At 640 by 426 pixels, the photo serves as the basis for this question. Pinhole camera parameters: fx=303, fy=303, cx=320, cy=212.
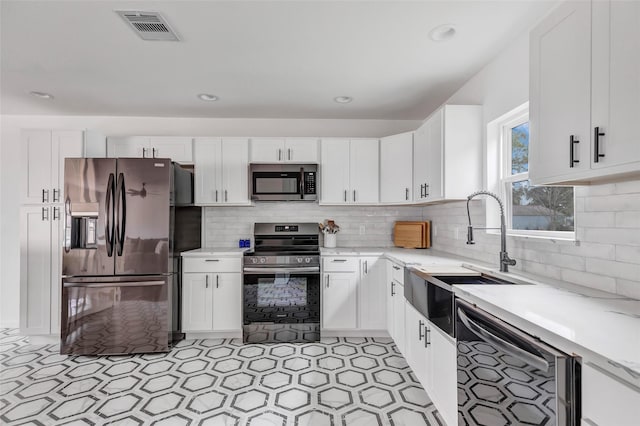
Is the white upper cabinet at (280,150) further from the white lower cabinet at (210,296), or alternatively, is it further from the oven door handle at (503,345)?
the oven door handle at (503,345)

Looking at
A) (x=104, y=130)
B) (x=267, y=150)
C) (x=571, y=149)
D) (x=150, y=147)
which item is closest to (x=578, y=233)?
(x=571, y=149)

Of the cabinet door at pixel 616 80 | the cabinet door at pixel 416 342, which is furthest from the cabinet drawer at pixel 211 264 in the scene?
the cabinet door at pixel 616 80

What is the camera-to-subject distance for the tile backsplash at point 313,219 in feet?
12.4

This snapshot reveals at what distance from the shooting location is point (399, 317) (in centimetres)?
263

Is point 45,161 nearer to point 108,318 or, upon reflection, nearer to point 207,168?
point 207,168

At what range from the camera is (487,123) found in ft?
8.00

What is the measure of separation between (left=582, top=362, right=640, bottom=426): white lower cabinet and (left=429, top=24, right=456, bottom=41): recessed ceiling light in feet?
6.45

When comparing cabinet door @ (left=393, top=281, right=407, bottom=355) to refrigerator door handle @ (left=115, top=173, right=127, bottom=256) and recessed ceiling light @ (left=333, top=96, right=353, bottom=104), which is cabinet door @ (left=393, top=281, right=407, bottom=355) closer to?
recessed ceiling light @ (left=333, top=96, right=353, bottom=104)

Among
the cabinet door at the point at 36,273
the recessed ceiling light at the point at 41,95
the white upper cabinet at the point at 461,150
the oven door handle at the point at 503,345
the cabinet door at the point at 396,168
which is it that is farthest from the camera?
the cabinet door at the point at 396,168

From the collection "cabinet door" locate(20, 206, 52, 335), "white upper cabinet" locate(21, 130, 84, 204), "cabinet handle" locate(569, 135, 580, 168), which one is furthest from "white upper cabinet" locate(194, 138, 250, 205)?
"cabinet handle" locate(569, 135, 580, 168)

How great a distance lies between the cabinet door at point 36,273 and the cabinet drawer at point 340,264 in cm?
287

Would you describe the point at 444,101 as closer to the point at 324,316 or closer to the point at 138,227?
the point at 324,316

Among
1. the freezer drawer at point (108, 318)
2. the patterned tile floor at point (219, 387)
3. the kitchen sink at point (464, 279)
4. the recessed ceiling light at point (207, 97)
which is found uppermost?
the recessed ceiling light at point (207, 97)

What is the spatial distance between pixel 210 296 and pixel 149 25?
2435mm
